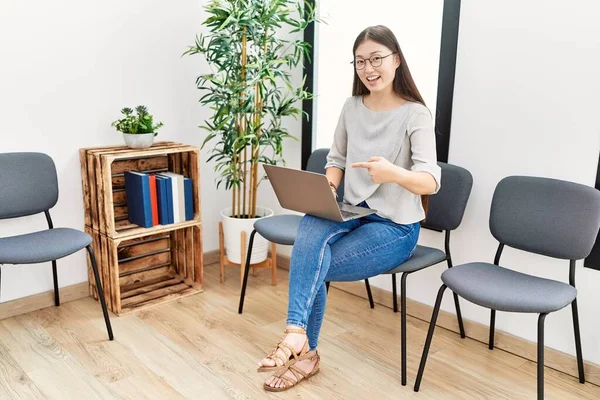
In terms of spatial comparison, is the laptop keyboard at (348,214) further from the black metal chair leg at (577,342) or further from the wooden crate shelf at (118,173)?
the wooden crate shelf at (118,173)

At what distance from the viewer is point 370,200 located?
209cm

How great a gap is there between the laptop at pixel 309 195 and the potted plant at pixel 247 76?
0.84 meters

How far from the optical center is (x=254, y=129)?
112 inches

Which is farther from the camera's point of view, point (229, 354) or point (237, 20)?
point (237, 20)

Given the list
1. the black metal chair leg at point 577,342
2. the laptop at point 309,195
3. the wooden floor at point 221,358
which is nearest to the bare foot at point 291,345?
the wooden floor at point 221,358

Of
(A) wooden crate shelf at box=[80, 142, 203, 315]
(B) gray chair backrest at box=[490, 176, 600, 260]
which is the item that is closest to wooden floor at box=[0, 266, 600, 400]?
(A) wooden crate shelf at box=[80, 142, 203, 315]

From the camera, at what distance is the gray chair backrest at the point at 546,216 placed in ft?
6.41

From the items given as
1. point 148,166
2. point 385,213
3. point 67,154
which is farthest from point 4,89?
point 385,213

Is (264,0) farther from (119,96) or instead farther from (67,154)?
(67,154)

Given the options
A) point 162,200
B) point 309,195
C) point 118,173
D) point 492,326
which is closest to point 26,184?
point 118,173

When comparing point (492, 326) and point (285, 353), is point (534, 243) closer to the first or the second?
point (492, 326)

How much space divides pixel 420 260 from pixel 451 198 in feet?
1.08

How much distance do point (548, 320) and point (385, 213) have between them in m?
0.85

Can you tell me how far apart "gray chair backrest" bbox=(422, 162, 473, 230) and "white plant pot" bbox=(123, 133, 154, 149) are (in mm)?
1400
